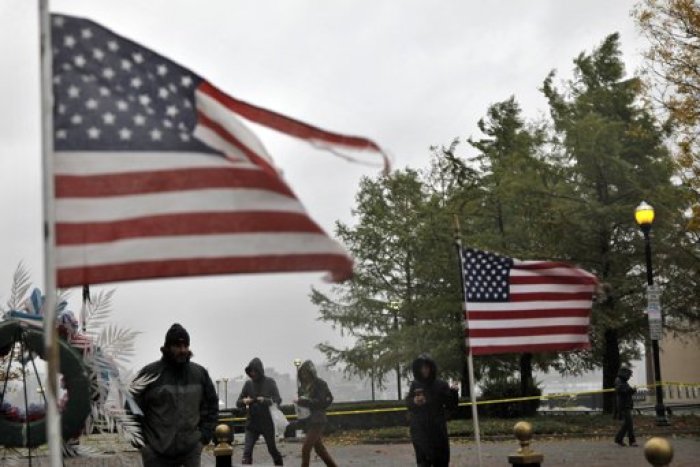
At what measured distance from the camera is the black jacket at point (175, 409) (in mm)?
7637

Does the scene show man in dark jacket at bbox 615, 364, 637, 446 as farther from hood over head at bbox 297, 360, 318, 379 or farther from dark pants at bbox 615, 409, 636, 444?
hood over head at bbox 297, 360, 318, 379

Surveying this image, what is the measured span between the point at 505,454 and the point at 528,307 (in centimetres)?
864

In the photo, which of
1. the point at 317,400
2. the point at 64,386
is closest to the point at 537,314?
the point at 317,400

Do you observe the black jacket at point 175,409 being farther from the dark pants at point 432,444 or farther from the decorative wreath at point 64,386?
the dark pants at point 432,444

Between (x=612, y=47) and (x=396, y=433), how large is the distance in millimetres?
14452

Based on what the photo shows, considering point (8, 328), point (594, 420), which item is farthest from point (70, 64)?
point (594, 420)

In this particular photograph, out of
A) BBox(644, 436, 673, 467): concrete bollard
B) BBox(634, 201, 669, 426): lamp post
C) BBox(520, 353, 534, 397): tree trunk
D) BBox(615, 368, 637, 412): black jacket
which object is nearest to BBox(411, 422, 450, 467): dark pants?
BBox(644, 436, 673, 467): concrete bollard

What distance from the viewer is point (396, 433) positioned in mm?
23750

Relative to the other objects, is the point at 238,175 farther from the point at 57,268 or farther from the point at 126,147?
the point at 57,268

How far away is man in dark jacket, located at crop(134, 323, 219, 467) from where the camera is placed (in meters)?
7.62

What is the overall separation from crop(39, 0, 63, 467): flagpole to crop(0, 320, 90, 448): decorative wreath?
9.55 feet

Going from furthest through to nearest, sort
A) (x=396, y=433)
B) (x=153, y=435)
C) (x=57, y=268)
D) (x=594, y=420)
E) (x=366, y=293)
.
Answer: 1. (x=366, y=293)
2. (x=594, y=420)
3. (x=396, y=433)
4. (x=153, y=435)
5. (x=57, y=268)

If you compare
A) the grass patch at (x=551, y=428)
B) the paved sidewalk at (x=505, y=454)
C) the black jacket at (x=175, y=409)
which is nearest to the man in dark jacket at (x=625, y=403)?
the paved sidewalk at (x=505, y=454)

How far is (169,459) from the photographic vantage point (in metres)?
7.67
